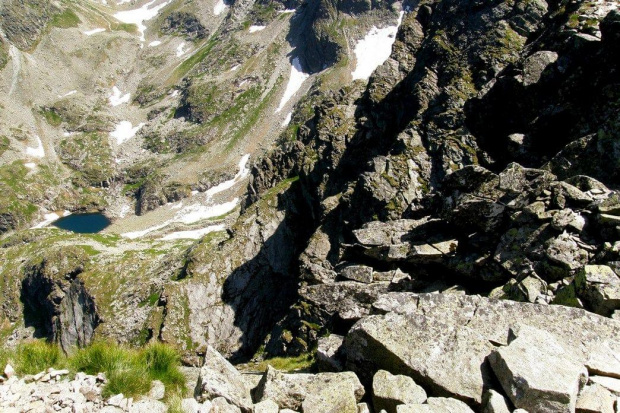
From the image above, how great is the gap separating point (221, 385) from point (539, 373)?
6.55m

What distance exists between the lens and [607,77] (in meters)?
19.7

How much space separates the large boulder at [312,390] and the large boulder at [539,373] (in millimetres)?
3018

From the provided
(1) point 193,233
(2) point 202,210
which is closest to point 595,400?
(1) point 193,233

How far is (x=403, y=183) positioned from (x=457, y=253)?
1380cm

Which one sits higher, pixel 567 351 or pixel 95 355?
pixel 95 355

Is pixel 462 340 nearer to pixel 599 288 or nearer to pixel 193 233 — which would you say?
pixel 599 288

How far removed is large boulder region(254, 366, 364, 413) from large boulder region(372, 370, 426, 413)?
0.50m

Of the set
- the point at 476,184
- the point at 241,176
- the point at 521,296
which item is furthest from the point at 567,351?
the point at 241,176

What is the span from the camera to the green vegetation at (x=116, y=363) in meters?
9.26

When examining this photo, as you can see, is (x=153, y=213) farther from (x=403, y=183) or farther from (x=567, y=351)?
(x=567, y=351)

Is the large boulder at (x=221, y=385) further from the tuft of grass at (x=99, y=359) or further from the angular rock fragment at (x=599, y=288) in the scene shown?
the angular rock fragment at (x=599, y=288)

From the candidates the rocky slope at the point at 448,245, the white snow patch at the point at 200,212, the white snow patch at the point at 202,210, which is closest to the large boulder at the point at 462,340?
the rocky slope at the point at 448,245

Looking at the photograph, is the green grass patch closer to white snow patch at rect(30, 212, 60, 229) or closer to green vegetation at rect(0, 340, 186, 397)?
green vegetation at rect(0, 340, 186, 397)

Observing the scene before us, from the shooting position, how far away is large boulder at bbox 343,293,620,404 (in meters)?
8.16
